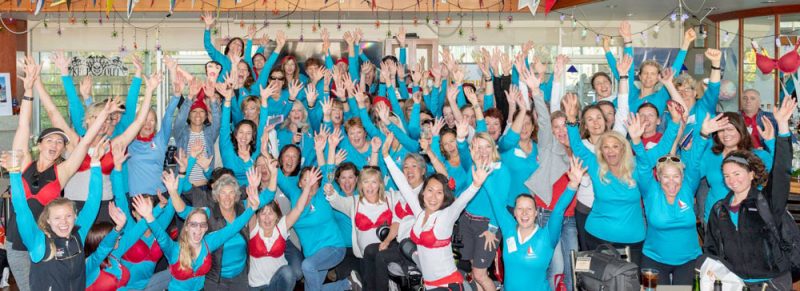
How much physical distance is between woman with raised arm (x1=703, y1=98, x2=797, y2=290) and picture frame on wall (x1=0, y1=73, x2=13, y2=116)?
9.39m

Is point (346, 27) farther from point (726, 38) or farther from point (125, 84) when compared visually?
point (726, 38)

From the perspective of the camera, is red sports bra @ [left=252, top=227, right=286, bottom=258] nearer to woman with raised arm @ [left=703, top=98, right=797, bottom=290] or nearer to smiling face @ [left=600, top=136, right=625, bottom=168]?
smiling face @ [left=600, top=136, right=625, bottom=168]

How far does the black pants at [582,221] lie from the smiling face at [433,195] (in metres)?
0.92

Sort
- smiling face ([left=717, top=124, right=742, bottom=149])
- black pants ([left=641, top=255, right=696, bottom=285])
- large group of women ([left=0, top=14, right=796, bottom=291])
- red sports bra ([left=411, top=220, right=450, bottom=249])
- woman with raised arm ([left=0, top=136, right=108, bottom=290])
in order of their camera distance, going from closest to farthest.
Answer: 1. woman with raised arm ([left=0, top=136, right=108, bottom=290])
2. large group of women ([left=0, top=14, right=796, bottom=291])
3. black pants ([left=641, top=255, right=696, bottom=285])
4. red sports bra ([left=411, top=220, right=450, bottom=249])
5. smiling face ([left=717, top=124, right=742, bottom=149])

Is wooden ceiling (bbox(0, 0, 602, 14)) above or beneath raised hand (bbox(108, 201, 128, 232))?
above

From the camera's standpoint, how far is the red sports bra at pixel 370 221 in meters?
5.69

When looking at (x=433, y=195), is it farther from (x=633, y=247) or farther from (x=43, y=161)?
(x=43, y=161)

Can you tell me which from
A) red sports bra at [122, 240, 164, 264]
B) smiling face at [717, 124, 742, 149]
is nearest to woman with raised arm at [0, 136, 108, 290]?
red sports bra at [122, 240, 164, 264]

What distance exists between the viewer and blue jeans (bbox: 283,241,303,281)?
5.85 meters

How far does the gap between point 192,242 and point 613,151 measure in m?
2.59

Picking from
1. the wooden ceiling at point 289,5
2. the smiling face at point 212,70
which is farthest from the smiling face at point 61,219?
the wooden ceiling at point 289,5

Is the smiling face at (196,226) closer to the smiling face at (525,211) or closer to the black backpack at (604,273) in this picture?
the smiling face at (525,211)

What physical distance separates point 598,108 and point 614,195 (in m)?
0.82

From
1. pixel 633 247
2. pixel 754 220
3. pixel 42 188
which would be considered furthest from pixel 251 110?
pixel 754 220
